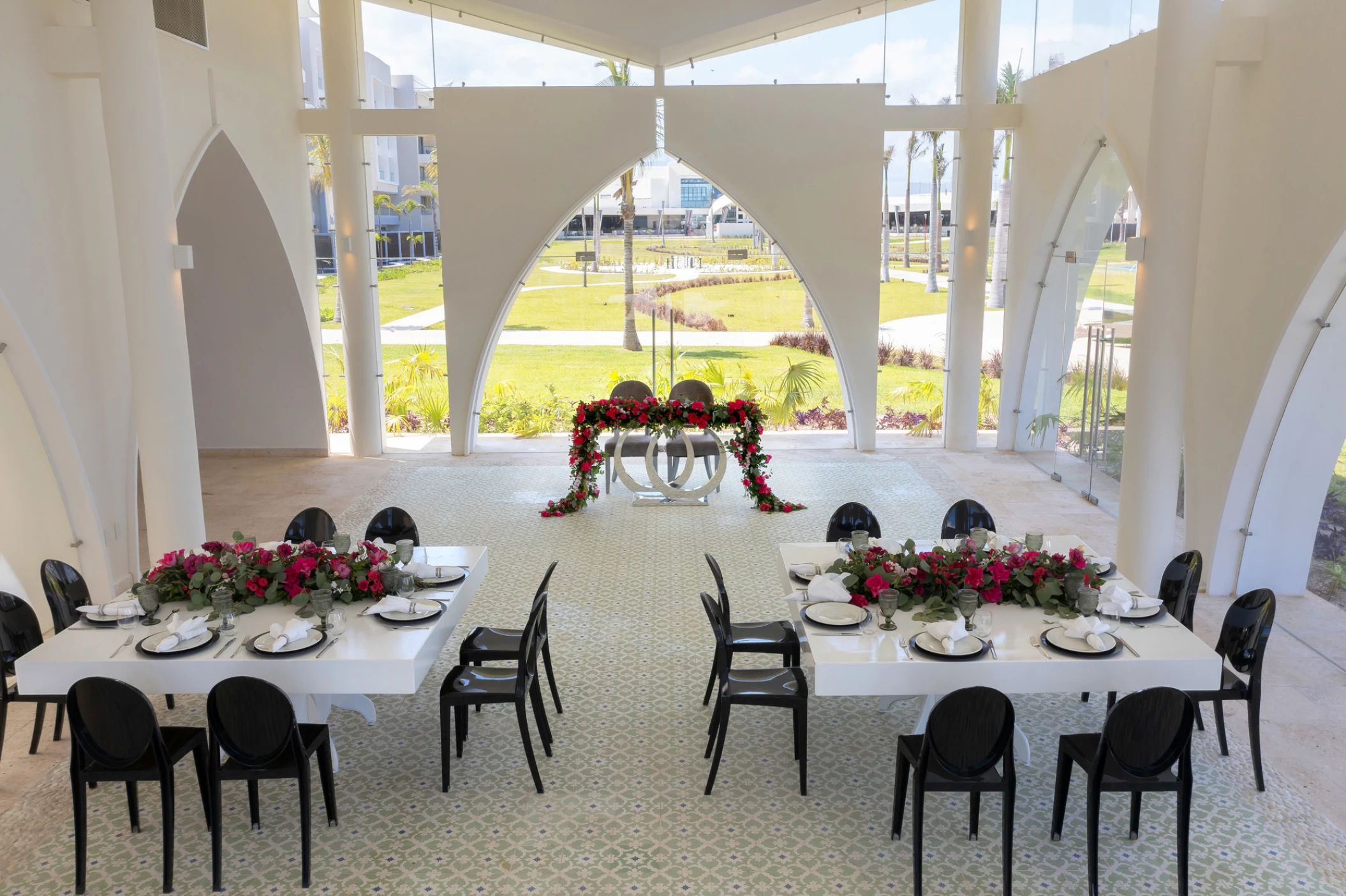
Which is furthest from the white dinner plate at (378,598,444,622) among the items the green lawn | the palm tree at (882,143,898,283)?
the palm tree at (882,143,898,283)

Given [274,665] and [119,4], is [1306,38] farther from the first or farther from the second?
[119,4]

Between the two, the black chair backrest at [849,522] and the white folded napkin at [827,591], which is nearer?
the white folded napkin at [827,591]

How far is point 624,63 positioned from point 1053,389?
5.96 m

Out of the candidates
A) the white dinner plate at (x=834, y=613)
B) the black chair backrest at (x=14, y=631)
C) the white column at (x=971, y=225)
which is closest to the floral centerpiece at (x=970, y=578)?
the white dinner plate at (x=834, y=613)

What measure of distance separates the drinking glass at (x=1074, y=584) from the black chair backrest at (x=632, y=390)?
6.13 meters

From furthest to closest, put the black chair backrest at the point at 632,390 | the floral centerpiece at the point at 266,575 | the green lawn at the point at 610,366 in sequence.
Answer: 1. the green lawn at the point at 610,366
2. the black chair backrest at the point at 632,390
3. the floral centerpiece at the point at 266,575

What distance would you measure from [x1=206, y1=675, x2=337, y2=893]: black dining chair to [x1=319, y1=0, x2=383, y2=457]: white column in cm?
801

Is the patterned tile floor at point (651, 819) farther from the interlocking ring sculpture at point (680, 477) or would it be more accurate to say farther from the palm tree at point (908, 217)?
the palm tree at point (908, 217)

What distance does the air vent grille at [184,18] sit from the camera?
826cm

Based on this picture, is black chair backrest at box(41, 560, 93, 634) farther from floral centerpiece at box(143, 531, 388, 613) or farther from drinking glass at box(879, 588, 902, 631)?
drinking glass at box(879, 588, 902, 631)

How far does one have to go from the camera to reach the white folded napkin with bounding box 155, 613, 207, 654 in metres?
4.61

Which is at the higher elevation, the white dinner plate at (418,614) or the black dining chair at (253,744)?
the white dinner plate at (418,614)

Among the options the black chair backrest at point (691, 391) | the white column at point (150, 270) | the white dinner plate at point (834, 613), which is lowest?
the white dinner plate at point (834, 613)

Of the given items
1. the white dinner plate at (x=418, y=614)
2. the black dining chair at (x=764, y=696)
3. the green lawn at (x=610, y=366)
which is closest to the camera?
the black dining chair at (x=764, y=696)
